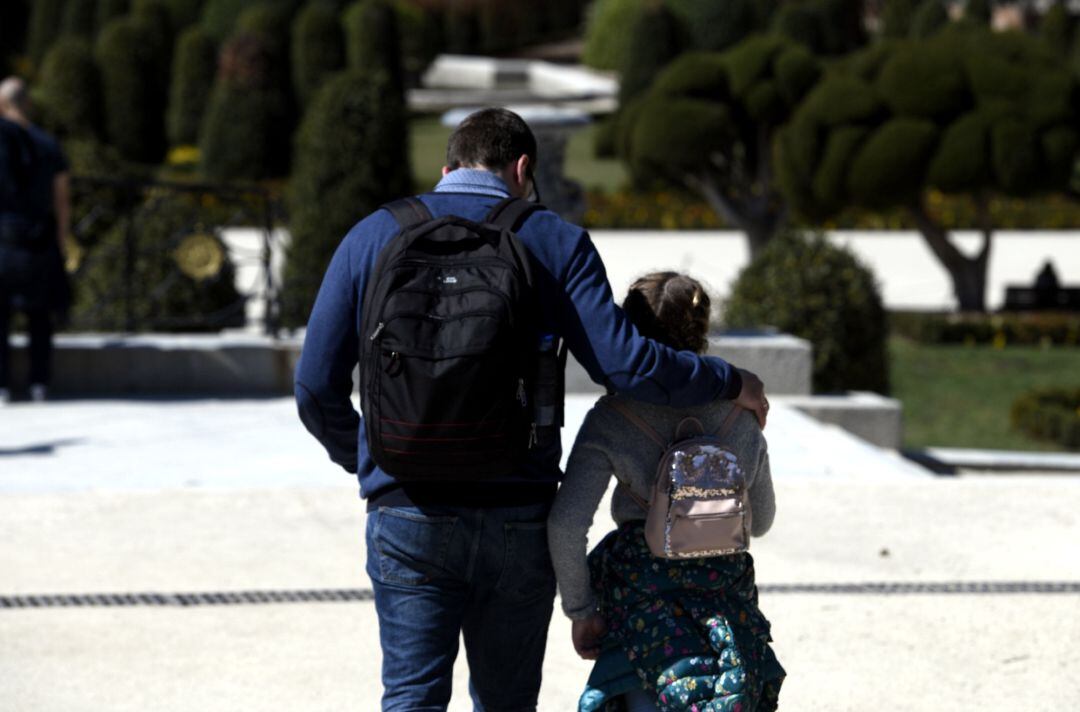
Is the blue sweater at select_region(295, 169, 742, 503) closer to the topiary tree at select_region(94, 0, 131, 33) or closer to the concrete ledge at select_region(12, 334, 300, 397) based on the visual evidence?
the concrete ledge at select_region(12, 334, 300, 397)

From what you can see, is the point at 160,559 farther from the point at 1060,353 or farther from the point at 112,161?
the point at 1060,353

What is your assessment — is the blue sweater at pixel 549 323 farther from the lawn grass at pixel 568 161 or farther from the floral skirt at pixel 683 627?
the lawn grass at pixel 568 161

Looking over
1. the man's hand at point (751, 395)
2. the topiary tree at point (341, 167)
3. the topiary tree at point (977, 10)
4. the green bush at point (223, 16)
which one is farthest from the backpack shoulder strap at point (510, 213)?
the green bush at point (223, 16)

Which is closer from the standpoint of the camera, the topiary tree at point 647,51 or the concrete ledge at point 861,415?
the concrete ledge at point 861,415

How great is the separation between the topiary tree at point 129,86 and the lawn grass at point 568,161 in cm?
438

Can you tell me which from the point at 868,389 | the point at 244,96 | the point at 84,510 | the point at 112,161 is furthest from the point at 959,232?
the point at 84,510

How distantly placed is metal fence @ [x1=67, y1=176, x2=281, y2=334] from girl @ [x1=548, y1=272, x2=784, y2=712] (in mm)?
5984

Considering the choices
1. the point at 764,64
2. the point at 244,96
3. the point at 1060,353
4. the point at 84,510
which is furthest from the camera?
the point at 244,96

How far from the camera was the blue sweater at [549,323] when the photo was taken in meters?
2.81

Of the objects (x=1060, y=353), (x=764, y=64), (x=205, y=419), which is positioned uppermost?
(x=764, y=64)

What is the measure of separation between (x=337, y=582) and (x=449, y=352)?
2.56 meters

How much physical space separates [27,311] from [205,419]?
94cm

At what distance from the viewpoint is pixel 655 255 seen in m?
21.7

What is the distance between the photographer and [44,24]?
118 ft
